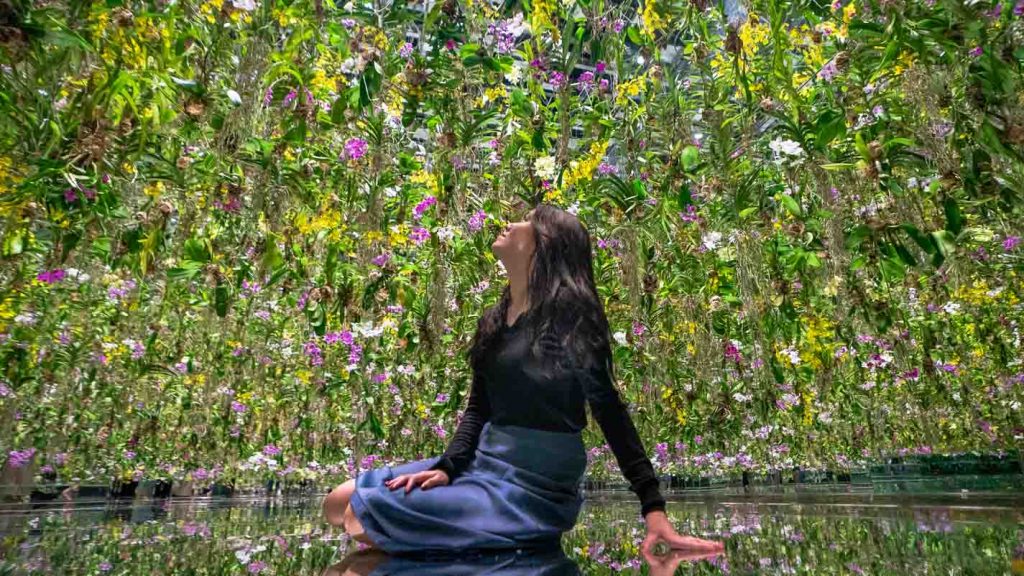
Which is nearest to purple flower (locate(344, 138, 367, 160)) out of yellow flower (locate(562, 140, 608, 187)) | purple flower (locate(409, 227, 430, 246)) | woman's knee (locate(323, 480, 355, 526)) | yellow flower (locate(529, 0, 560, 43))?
purple flower (locate(409, 227, 430, 246))

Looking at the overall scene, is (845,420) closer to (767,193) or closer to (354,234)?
(767,193)

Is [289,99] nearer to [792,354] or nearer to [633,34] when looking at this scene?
[633,34]

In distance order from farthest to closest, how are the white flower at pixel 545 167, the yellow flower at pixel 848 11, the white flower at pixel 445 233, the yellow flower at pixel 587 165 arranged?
1. the yellow flower at pixel 587 165
2. the white flower at pixel 445 233
3. the white flower at pixel 545 167
4. the yellow flower at pixel 848 11

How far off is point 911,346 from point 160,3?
274 inches

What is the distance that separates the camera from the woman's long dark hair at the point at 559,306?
1.64 m

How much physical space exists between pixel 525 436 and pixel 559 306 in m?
0.37

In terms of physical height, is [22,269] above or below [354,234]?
below

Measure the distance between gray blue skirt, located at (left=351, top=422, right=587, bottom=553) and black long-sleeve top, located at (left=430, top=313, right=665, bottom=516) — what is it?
0.13ft

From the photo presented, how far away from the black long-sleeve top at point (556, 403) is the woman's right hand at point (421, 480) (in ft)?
0.17

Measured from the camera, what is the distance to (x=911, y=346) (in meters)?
6.15

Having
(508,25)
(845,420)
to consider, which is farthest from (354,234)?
(845,420)

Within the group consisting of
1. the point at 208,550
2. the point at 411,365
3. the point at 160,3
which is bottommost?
the point at 208,550

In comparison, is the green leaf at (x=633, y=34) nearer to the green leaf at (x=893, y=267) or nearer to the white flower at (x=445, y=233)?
the white flower at (x=445, y=233)

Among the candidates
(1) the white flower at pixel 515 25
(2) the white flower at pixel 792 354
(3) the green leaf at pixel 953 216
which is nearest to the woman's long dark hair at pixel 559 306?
(3) the green leaf at pixel 953 216
